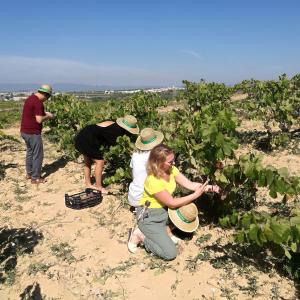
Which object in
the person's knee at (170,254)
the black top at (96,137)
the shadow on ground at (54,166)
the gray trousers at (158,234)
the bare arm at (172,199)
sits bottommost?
the shadow on ground at (54,166)

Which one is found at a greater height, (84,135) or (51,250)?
(84,135)

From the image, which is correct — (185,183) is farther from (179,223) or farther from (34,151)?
(34,151)

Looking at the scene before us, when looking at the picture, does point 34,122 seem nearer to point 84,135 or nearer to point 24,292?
point 84,135

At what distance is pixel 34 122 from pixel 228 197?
11.5 ft

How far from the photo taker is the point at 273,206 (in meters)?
4.98

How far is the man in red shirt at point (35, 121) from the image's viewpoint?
634 cm

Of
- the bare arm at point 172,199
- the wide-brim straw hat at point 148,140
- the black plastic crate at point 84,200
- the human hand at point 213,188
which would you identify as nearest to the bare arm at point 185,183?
the human hand at point 213,188

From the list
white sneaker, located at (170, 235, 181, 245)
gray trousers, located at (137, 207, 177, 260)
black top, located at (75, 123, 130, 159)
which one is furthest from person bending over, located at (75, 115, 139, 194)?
white sneaker, located at (170, 235, 181, 245)

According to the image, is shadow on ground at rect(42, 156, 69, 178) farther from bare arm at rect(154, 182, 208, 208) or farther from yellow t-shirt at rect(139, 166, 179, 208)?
bare arm at rect(154, 182, 208, 208)

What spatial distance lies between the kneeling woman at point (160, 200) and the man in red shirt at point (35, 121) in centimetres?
285

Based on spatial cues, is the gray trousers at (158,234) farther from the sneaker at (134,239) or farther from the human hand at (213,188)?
the human hand at (213,188)

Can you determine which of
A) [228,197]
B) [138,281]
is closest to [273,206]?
[228,197]

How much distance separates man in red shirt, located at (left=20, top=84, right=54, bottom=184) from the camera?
6344mm

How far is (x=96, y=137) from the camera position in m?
5.64
